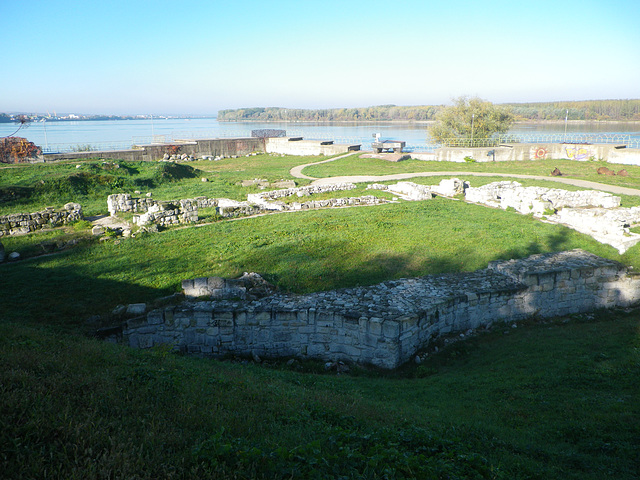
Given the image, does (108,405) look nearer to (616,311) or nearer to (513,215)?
(616,311)

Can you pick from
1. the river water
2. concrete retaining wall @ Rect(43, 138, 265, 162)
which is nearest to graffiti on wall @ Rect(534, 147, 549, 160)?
the river water

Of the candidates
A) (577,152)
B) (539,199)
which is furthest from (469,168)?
(539,199)

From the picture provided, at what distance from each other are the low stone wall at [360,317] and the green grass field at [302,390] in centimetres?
44

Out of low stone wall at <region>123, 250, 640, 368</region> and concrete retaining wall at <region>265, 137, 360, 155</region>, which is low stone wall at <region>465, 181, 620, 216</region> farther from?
concrete retaining wall at <region>265, 137, 360, 155</region>

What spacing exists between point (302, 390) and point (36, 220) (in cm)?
1634

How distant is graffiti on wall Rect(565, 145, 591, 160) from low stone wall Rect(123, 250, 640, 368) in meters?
29.2

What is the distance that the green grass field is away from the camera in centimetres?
364

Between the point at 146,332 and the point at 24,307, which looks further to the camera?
the point at 24,307

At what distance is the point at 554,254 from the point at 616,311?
2.14 meters

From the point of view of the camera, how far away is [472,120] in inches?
1811

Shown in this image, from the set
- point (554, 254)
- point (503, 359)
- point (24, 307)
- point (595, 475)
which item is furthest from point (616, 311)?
point (24, 307)

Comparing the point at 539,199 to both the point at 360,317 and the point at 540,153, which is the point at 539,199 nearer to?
the point at 360,317

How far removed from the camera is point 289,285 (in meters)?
11.2

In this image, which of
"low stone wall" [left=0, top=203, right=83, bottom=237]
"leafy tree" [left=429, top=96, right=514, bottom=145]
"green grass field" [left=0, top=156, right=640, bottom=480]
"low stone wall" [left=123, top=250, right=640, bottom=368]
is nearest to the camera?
"green grass field" [left=0, top=156, right=640, bottom=480]
